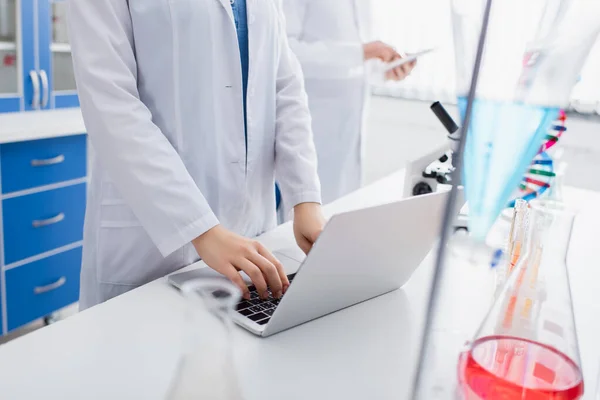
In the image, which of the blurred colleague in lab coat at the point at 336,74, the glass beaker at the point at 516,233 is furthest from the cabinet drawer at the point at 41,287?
the glass beaker at the point at 516,233

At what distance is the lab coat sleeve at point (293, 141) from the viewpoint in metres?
1.20

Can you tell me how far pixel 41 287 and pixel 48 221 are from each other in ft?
0.88

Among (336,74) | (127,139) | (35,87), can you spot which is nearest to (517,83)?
(127,139)

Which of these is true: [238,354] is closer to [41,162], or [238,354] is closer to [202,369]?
[202,369]

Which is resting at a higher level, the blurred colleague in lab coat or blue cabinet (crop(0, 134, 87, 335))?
the blurred colleague in lab coat

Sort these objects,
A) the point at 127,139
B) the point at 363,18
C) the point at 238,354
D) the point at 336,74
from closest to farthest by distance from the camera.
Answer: the point at 238,354
the point at 127,139
the point at 336,74
the point at 363,18

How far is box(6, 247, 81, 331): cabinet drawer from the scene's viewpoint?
2268mm

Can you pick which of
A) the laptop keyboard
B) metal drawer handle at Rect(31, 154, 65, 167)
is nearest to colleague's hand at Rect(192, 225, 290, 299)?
the laptop keyboard

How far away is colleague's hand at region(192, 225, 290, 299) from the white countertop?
1.50m

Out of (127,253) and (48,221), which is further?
(48,221)

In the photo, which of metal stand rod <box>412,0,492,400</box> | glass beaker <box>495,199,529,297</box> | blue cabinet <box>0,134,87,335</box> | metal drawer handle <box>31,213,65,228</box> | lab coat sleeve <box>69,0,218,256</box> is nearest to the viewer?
metal stand rod <box>412,0,492,400</box>

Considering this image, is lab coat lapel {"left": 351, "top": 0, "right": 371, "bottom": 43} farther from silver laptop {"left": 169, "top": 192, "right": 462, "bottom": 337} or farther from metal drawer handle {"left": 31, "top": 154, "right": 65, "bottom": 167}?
silver laptop {"left": 169, "top": 192, "right": 462, "bottom": 337}

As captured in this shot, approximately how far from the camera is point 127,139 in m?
0.97

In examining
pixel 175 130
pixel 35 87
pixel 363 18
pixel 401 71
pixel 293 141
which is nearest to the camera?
pixel 175 130
